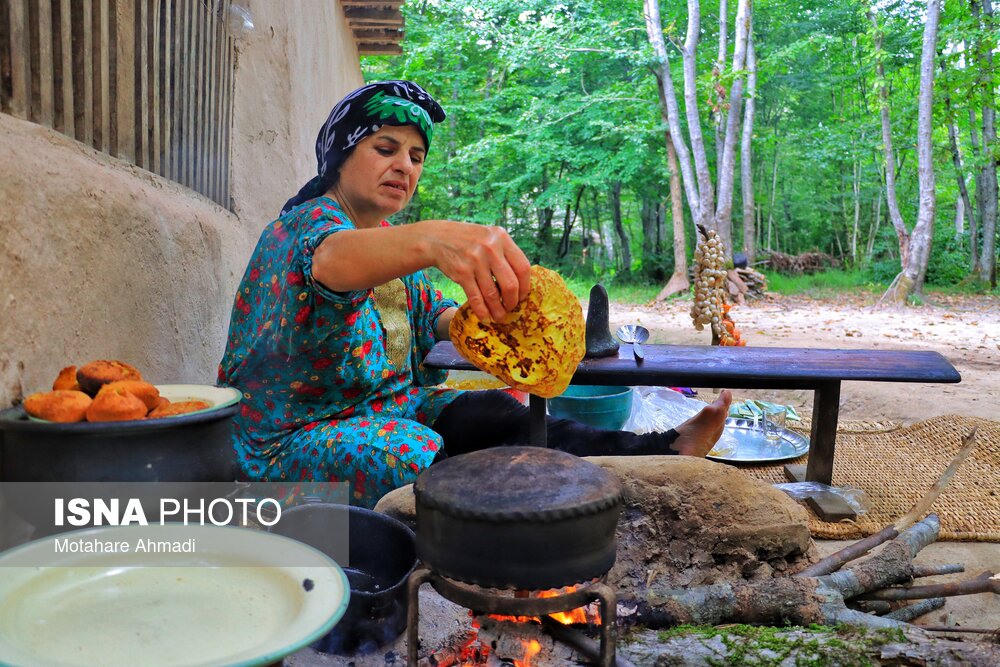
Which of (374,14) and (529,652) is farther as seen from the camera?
(374,14)

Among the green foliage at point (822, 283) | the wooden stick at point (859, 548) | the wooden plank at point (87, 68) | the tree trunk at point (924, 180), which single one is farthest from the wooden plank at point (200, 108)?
the green foliage at point (822, 283)

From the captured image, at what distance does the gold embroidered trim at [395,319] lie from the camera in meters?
2.73

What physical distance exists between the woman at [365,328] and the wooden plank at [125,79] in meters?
0.62

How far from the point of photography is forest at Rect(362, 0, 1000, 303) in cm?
1323

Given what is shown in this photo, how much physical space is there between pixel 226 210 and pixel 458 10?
16.0m

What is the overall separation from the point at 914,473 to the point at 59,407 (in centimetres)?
394

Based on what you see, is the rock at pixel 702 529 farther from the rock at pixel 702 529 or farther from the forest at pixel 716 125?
the forest at pixel 716 125

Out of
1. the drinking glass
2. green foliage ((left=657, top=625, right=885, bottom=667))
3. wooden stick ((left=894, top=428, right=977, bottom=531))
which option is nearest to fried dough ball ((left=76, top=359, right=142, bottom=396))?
green foliage ((left=657, top=625, right=885, bottom=667))

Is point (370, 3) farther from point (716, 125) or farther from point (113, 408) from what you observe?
point (716, 125)

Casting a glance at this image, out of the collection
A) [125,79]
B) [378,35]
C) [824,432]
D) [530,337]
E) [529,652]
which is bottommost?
[529,652]

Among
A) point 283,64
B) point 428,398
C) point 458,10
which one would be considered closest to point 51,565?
point 428,398

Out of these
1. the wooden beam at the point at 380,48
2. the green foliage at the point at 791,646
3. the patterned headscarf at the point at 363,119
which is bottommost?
the green foliage at the point at 791,646

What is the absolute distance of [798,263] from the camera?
62.5 ft

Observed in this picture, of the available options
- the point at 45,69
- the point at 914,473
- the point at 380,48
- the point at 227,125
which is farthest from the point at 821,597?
the point at 380,48
